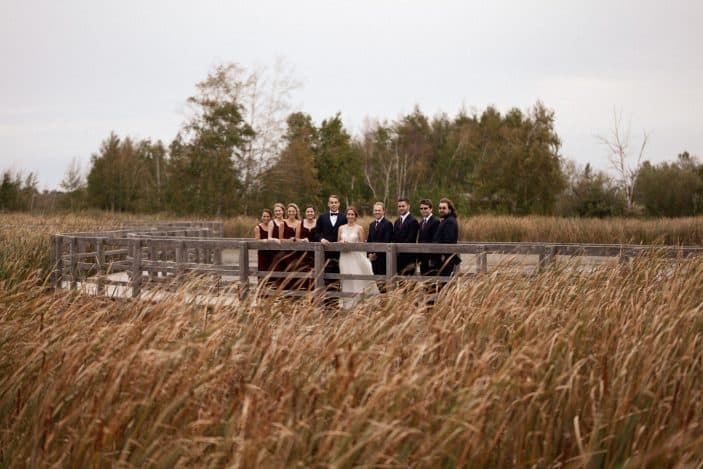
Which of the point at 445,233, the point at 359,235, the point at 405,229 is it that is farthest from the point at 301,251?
the point at 445,233

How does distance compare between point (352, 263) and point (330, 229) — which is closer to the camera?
point (352, 263)

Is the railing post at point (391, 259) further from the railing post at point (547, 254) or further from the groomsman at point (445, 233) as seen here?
the railing post at point (547, 254)

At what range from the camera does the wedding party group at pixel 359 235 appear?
1095 cm

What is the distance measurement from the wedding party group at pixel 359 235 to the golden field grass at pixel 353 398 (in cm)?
487

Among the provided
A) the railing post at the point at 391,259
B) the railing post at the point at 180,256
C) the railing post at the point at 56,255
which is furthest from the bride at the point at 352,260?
the railing post at the point at 56,255

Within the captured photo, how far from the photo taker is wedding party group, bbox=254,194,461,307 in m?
11.0

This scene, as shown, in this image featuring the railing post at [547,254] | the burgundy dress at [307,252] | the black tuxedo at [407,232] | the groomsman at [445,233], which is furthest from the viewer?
the burgundy dress at [307,252]

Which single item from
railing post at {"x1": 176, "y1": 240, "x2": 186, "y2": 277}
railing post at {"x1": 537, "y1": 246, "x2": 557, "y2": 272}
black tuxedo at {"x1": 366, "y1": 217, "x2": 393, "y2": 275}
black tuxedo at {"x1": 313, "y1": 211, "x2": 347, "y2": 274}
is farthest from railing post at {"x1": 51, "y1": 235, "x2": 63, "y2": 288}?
railing post at {"x1": 537, "y1": 246, "x2": 557, "y2": 272}

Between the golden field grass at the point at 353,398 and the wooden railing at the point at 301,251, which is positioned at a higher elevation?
the wooden railing at the point at 301,251

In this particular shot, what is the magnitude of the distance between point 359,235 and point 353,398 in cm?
724

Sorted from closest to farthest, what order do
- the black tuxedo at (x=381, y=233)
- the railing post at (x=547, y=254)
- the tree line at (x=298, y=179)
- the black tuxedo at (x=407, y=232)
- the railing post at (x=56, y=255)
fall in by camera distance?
the railing post at (x=547, y=254)
the black tuxedo at (x=407, y=232)
the black tuxedo at (x=381, y=233)
the railing post at (x=56, y=255)
the tree line at (x=298, y=179)

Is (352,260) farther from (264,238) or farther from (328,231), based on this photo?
(264,238)

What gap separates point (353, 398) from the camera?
14.4 feet

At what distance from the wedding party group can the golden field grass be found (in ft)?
16.0
